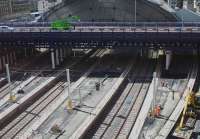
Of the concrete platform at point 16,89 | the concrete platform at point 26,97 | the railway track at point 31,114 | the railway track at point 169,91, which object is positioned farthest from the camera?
the concrete platform at point 16,89

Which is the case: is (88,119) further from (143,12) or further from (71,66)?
(143,12)

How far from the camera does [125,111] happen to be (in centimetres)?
5081

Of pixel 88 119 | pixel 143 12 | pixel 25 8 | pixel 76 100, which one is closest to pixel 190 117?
pixel 88 119

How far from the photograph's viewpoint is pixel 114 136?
4378 centimetres

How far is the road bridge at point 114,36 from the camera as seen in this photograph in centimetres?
6644

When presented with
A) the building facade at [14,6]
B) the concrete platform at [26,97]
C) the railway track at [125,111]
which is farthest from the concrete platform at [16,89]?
the building facade at [14,6]

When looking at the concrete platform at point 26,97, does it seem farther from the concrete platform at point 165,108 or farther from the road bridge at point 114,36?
the concrete platform at point 165,108

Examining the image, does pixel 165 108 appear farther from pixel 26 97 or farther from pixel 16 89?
pixel 16 89

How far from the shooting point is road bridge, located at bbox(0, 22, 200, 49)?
66.4m

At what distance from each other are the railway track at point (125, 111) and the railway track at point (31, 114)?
9237 mm

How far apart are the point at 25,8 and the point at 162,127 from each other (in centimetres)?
15425

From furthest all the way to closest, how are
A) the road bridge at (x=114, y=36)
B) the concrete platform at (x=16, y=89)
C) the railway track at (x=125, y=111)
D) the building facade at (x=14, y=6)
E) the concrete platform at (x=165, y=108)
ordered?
the building facade at (x=14, y=6)
the road bridge at (x=114, y=36)
the concrete platform at (x=16, y=89)
the railway track at (x=125, y=111)
the concrete platform at (x=165, y=108)

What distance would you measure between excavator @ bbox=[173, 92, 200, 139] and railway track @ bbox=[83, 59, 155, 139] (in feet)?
20.4

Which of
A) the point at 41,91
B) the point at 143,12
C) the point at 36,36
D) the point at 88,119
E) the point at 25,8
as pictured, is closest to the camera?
the point at 88,119
